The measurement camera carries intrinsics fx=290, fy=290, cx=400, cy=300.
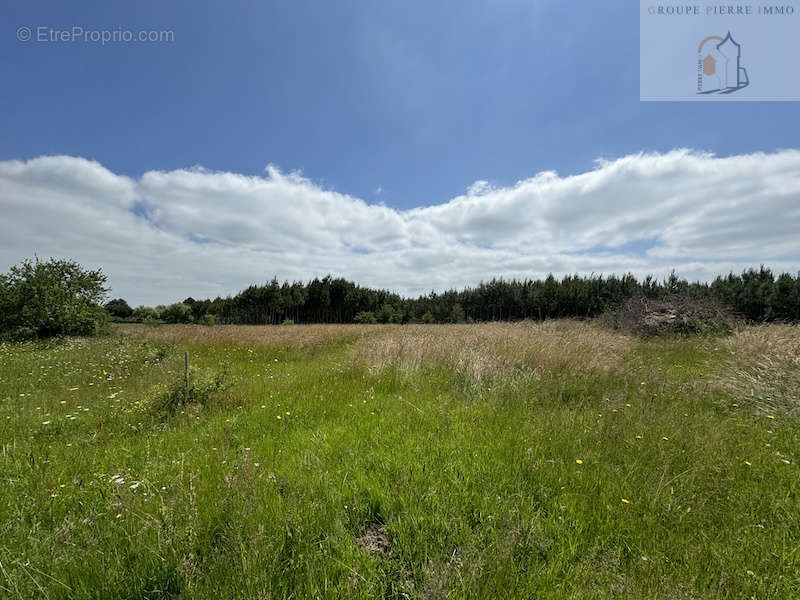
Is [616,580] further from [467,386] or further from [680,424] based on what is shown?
[467,386]

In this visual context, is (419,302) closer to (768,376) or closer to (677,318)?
(677,318)

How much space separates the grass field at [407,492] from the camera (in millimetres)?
1712

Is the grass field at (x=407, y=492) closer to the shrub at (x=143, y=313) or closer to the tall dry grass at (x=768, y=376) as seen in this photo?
the tall dry grass at (x=768, y=376)

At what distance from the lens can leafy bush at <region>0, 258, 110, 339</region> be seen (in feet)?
48.5

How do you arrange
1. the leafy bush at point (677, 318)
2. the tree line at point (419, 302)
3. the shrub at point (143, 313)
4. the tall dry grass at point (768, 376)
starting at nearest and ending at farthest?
1. the tall dry grass at point (768, 376)
2. the leafy bush at point (677, 318)
3. the tree line at point (419, 302)
4. the shrub at point (143, 313)

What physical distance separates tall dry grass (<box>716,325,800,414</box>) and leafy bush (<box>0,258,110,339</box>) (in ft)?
86.1

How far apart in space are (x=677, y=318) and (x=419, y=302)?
41603 mm

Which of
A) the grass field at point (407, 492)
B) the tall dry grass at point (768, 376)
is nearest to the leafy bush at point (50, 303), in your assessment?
the grass field at point (407, 492)

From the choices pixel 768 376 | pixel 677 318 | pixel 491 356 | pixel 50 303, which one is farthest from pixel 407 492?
pixel 50 303

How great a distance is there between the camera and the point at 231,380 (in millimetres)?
6004

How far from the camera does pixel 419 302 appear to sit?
54.9 metres

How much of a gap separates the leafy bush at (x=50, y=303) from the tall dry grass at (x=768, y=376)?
86.1 ft

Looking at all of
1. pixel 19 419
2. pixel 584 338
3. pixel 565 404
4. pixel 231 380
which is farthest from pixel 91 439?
pixel 584 338

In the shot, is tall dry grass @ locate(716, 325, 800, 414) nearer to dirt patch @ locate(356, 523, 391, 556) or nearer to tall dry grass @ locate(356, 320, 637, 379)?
tall dry grass @ locate(356, 320, 637, 379)
